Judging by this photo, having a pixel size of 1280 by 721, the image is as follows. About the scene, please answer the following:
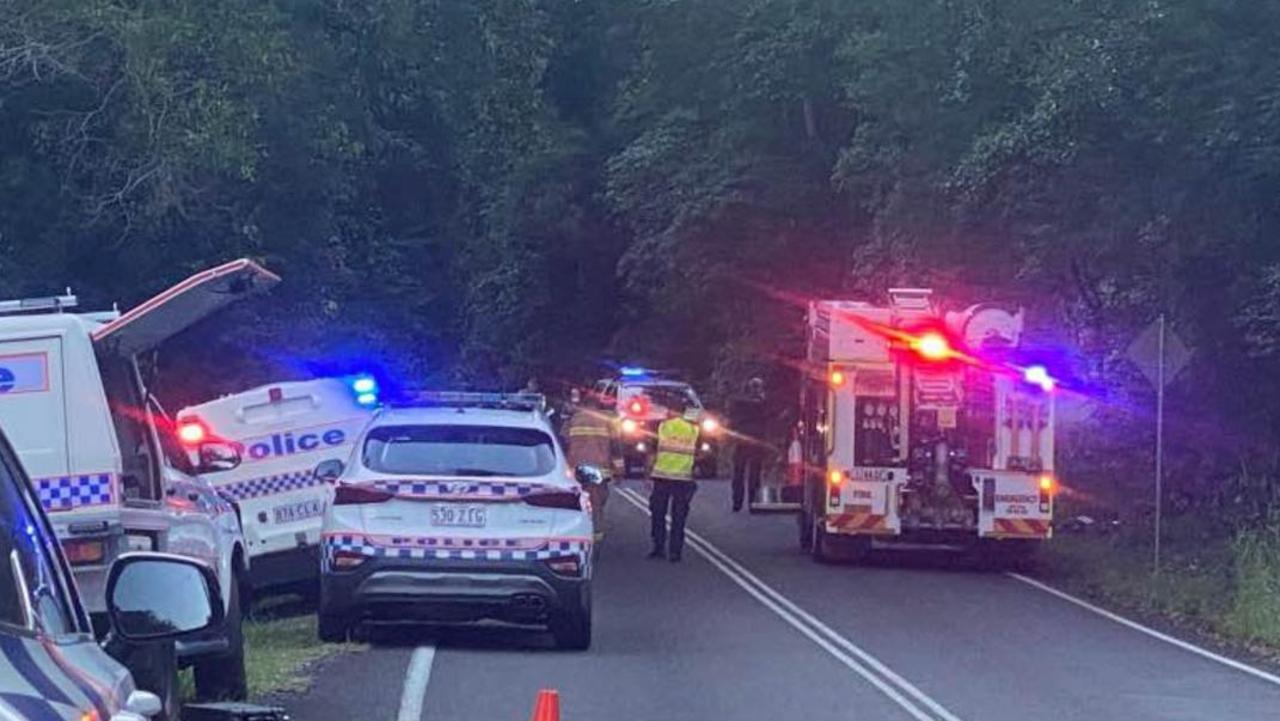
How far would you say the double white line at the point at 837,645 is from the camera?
565 inches

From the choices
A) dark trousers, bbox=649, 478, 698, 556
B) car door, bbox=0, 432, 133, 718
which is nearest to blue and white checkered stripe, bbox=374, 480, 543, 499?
dark trousers, bbox=649, 478, 698, 556

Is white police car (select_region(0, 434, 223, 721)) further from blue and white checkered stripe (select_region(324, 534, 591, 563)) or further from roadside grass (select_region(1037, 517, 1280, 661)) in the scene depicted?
roadside grass (select_region(1037, 517, 1280, 661))

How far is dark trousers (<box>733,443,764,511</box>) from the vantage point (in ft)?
118

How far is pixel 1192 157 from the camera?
2447 cm

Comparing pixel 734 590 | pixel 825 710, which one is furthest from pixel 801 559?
pixel 825 710

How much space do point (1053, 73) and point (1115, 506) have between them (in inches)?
349

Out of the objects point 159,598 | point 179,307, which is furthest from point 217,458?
point 159,598

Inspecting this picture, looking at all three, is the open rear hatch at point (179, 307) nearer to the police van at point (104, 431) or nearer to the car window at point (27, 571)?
the police van at point (104, 431)

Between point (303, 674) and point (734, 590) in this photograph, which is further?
point (734, 590)

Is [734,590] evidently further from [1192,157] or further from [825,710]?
[825,710]

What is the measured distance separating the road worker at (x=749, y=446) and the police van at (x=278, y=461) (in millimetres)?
16147

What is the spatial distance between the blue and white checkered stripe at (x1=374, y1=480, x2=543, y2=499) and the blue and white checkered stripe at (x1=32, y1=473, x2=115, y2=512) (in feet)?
17.1

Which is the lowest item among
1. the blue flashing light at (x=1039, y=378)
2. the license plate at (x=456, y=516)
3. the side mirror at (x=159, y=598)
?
the license plate at (x=456, y=516)

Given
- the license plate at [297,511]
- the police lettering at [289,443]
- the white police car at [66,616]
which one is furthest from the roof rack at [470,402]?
the white police car at [66,616]
